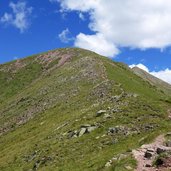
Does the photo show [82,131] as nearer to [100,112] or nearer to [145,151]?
[100,112]

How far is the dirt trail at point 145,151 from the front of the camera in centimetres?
3012

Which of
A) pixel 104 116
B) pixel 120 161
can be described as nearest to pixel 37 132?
pixel 104 116

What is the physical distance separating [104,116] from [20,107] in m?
41.7

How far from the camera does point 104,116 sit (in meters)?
49.0

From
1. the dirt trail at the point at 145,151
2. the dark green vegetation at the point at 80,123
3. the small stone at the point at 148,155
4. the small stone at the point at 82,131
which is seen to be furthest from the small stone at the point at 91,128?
the small stone at the point at 148,155

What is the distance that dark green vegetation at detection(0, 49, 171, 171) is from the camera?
38.2 meters

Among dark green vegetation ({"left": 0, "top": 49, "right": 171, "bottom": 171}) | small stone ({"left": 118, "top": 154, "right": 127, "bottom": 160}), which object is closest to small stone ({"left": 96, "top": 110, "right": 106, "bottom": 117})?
dark green vegetation ({"left": 0, "top": 49, "right": 171, "bottom": 171})

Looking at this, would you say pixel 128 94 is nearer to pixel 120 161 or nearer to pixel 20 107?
pixel 120 161

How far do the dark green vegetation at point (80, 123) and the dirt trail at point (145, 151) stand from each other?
0.59 m

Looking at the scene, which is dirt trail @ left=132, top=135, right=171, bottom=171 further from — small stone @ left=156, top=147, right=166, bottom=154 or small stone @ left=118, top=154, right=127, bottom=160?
small stone @ left=118, top=154, right=127, bottom=160

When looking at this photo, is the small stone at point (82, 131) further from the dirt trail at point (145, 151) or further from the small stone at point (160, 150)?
the small stone at point (160, 150)

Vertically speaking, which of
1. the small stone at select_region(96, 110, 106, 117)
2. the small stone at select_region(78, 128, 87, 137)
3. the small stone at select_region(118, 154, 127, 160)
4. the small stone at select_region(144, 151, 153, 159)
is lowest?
the small stone at select_region(144, 151, 153, 159)

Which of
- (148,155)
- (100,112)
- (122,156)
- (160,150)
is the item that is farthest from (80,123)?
(160,150)

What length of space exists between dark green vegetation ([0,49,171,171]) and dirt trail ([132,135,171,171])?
0.59m
